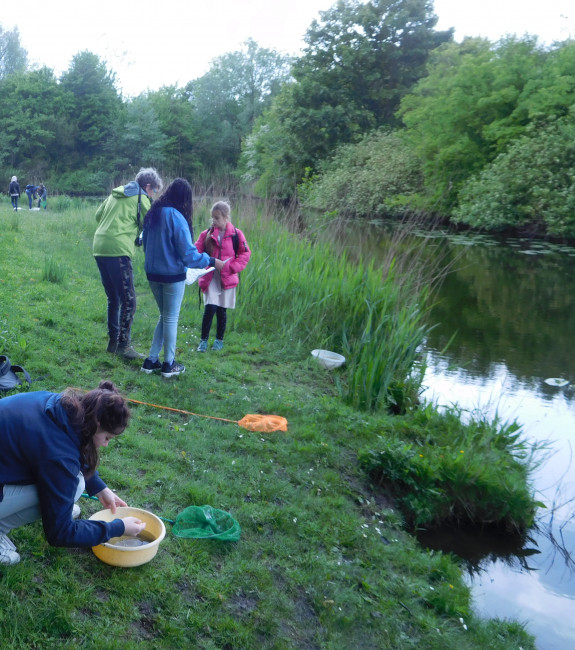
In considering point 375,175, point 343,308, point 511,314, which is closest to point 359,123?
point 375,175

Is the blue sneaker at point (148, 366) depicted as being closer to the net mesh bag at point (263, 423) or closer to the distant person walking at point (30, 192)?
the net mesh bag at point (263, 423)

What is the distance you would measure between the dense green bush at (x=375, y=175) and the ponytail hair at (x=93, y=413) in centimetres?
1644

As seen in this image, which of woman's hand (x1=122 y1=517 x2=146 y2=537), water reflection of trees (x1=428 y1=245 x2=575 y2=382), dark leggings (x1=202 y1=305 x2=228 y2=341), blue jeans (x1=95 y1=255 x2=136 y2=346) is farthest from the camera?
water reflection of trees (x1=428 y1=245 x2=575 y2=382)

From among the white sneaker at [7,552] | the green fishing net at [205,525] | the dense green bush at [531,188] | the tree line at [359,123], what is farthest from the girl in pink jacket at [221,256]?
the dense green bush at [531,188]

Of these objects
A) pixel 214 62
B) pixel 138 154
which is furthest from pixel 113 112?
pixel 214 62

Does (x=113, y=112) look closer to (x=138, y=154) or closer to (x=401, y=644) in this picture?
(x=138, y=154)

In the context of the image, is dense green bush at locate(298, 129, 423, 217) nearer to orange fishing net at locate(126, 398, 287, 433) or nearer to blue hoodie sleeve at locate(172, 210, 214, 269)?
blue hoodie sleeve at locate(172, 210, 214, 269)

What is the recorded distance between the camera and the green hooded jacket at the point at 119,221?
17.7ft

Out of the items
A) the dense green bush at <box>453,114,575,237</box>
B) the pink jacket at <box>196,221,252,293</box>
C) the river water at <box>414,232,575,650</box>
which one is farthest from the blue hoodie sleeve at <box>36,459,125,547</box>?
the dense green bush at <box>453,114,575,237</box>

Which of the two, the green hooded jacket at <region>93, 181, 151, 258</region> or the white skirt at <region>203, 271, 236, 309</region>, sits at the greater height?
the green hooded jacket at <region>93, 181, 151, 258</region>

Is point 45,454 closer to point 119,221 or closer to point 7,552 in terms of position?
point 7,552

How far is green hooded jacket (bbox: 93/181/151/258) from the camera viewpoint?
541cm

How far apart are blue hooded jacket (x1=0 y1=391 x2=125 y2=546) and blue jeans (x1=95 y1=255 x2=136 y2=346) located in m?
3.22

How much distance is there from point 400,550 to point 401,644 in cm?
82
